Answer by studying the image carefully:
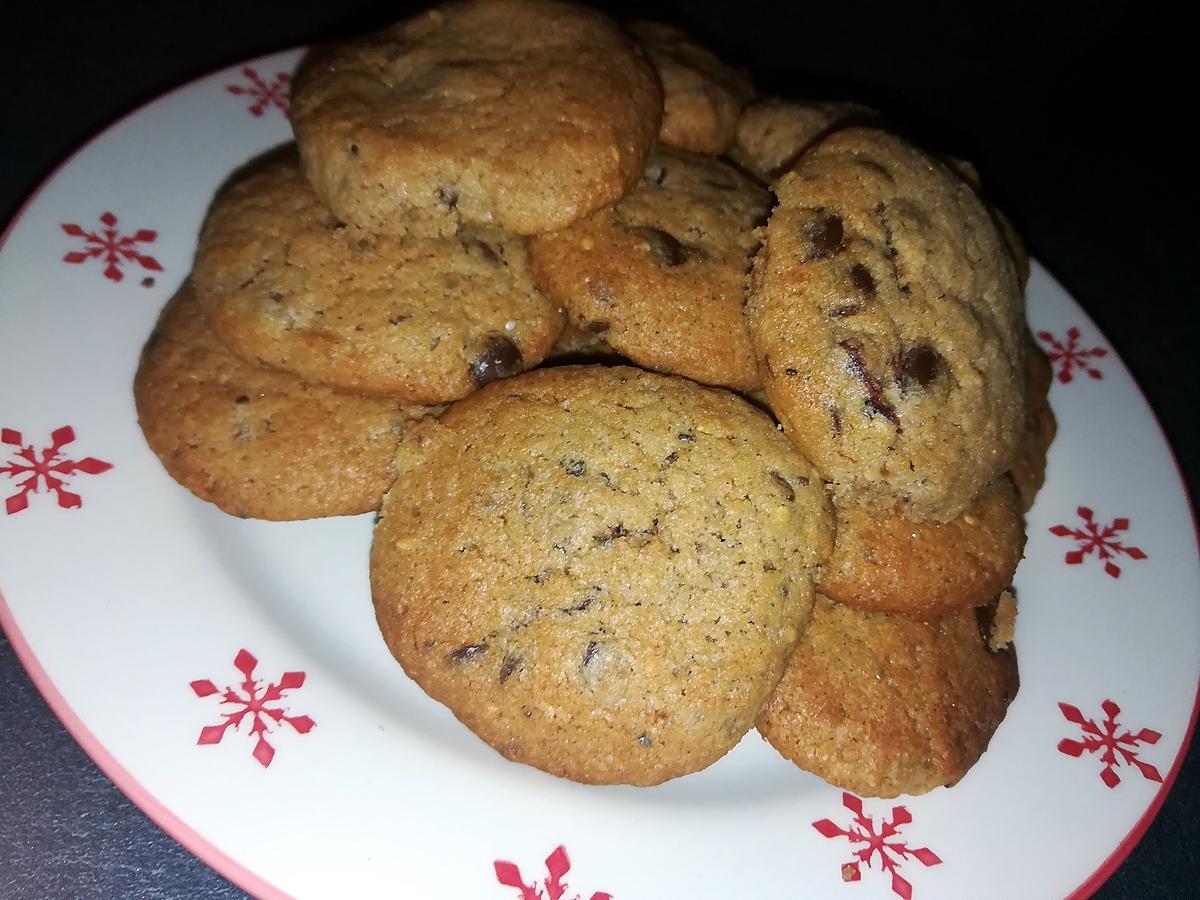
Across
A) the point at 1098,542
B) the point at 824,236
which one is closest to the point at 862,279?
the point at 824,236

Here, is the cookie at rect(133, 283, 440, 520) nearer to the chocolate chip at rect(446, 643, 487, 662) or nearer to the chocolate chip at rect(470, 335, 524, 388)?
the chocolate chip at rect(470, 335, 524, 388)

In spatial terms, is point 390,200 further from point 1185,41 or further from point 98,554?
point 1185,41

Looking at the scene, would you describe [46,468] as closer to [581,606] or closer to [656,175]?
[581,606]

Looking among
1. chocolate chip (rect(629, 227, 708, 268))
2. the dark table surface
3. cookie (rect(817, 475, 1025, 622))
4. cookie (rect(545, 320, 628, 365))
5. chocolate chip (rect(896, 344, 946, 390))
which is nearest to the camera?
chocolate chip (rect(896, 344, 946, 390))

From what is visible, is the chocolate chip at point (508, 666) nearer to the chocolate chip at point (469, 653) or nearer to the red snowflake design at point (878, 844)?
the chocolate chip at point (469, 653)

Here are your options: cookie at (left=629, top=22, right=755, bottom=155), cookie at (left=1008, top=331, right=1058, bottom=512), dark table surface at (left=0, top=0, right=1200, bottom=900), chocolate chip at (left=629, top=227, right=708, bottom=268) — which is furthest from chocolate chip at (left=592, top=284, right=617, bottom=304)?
dark table surface at (left=0, top=0, right=1200, bottom=900)

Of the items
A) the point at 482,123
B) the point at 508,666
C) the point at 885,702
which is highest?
the point at 482,123

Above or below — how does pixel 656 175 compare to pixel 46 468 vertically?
above
